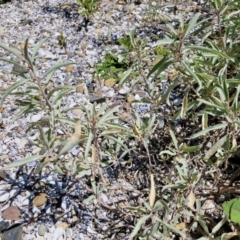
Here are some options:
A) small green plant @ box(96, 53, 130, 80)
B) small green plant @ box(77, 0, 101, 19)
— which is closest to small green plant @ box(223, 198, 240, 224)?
small green plant @ box(96, 53, 130, 80)

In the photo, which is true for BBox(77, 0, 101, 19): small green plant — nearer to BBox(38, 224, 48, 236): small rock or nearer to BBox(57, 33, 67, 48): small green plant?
BBox(57, 33, 67, 48): small green plant

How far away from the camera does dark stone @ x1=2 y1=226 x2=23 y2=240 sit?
161 cm

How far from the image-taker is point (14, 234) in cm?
161

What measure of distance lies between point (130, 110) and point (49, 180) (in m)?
0.50

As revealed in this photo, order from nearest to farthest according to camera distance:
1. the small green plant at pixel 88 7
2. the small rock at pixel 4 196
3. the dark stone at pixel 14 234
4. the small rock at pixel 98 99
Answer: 1. the dark stone at pixel 14 234
2. the small rock at pixel 4 196
3. the small rock at pixel 98 99
4. the small green plant at pixel 88 7

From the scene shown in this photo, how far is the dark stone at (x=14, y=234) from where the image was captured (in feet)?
5.27

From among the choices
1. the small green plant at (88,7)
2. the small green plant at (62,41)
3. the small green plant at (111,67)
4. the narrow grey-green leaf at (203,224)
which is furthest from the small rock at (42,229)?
the small green plant at (88,7)

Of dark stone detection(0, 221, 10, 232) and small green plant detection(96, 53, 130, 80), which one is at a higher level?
small green plant detection(96, 53, 130, 80)

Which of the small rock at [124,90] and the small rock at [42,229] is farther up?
the small rock at [124,90]

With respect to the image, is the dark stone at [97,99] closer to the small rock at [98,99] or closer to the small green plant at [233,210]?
the small rock at [98,99]

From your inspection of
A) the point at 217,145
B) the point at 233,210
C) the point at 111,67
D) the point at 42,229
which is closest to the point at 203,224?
the point at 233,210

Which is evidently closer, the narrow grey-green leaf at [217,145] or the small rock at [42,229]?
the narrow grey-green leaf at [217,145]

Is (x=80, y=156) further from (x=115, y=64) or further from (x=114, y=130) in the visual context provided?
(x=115, y=64)

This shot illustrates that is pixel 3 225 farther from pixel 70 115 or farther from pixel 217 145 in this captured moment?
pixel 217 145
